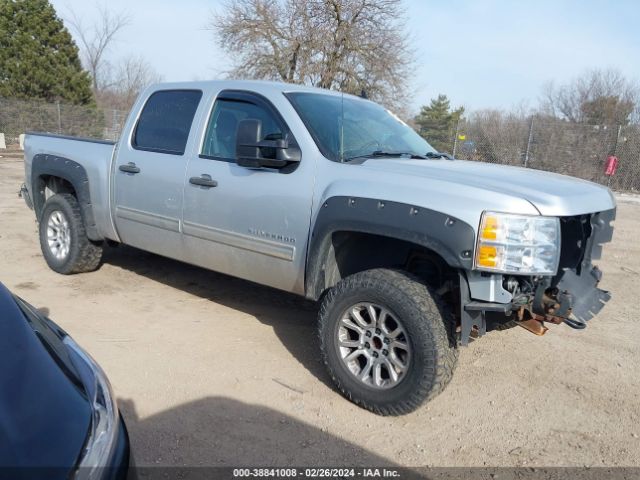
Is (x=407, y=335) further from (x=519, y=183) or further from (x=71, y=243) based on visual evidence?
(x=71, y=243)

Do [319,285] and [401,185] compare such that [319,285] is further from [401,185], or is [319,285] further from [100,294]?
[100,294]

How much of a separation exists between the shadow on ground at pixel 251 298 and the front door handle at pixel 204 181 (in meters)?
1.34

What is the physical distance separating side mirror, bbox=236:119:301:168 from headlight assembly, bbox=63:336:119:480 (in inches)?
74.4

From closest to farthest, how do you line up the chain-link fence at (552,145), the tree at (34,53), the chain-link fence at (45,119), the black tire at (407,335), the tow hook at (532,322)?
the black tire at (407,335)
the tow hook at (532,322)
the chain-link fence at (552,145)
the chain-link fence at (45,119)
the tree at (34,53)

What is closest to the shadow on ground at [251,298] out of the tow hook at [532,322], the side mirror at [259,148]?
the tow hook at [532,322]

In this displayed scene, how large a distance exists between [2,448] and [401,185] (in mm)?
2374

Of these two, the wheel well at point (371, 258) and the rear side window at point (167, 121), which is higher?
the rear side window at point (167, 121)

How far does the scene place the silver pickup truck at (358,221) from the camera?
9.78 ft

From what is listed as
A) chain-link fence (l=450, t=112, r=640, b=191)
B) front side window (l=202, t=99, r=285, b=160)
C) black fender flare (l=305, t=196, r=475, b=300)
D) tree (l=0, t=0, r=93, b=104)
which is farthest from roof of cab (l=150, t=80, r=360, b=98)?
tree (l=0, t=0, r=93, b=104)

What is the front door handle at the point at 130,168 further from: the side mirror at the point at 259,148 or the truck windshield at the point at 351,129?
the truck windshield at the point at 351,129

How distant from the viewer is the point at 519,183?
321 centimetres

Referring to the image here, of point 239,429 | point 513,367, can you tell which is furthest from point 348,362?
point 513,367

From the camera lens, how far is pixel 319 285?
363 cm

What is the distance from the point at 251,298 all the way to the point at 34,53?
25.7 metres
